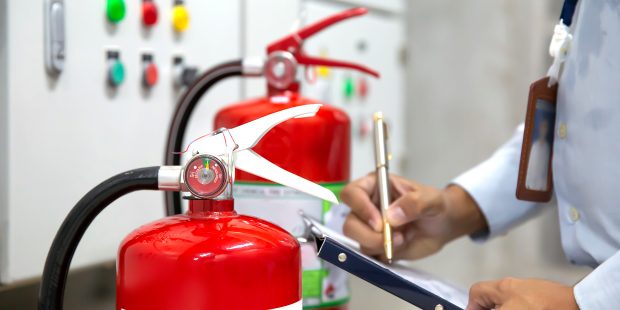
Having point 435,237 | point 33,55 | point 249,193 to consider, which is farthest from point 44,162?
point 435,237

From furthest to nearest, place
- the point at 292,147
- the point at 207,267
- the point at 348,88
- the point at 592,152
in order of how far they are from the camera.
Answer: the point at 348,88
the point at 292,147
the point at 592,152
the point at 207,267

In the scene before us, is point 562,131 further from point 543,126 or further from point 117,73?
point 117,73

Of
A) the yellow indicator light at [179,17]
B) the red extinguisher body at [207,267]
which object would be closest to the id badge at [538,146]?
the red extinguisher body at [207,267]

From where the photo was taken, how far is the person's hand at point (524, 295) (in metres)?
0.58

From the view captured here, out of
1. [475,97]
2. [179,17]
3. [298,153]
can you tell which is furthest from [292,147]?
[475,97]

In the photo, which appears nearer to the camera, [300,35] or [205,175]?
[205,175]

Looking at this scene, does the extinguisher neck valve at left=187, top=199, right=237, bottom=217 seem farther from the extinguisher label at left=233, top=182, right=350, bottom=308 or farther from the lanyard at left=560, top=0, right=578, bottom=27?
the lanyard at left=560, top=0, right=578, bottom=27

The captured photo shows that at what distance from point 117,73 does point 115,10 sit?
8 centimetres

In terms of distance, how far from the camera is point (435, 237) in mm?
860

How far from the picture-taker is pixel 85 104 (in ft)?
2.88

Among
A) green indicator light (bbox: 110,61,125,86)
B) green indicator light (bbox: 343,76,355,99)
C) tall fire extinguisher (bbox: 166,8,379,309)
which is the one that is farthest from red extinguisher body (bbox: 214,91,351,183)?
green indicator light (bbox: 343,76,355,99)

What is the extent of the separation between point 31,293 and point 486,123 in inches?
48.5

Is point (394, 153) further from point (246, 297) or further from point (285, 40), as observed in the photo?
point (246, 297)

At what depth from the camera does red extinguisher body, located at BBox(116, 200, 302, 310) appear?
0.50m
